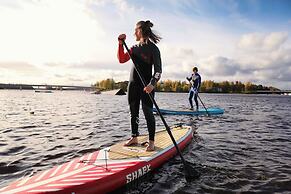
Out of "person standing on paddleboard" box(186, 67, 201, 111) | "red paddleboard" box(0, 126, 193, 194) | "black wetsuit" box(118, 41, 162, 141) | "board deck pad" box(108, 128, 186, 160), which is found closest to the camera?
"red paddleboard" box(0, 126, 193, 194)

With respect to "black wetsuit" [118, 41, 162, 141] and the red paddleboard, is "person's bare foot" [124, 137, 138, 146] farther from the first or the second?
"black wetsuit" [118, 41, 162, 141]

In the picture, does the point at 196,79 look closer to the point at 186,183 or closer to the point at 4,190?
the point at 186,183

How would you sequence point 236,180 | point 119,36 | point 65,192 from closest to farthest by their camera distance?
point 65,192 → point 236,180 → point 119,36

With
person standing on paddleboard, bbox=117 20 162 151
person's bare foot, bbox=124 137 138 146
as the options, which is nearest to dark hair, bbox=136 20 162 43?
person standing on paddleboard, bbox=117 20 162 151

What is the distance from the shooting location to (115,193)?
4395 mm

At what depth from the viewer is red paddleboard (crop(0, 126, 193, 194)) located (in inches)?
144

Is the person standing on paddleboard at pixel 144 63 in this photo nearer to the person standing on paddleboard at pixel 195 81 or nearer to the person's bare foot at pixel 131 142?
the person's bare foot at pixel 131 142

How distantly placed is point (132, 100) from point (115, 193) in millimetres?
2299

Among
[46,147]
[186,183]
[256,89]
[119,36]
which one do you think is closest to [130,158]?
[186,183]

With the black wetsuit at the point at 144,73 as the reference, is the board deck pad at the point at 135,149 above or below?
below

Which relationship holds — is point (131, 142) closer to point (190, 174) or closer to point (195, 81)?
point (190, 174)

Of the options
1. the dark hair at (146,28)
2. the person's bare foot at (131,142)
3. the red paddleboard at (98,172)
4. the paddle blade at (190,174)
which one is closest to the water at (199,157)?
the paddle blade at (190,174)

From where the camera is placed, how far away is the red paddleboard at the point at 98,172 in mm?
3670

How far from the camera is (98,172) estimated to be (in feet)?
14.1
